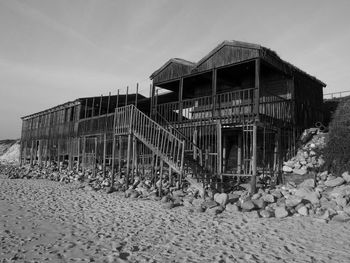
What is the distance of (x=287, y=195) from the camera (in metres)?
10.7

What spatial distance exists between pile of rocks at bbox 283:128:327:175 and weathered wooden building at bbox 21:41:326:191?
1.69ft

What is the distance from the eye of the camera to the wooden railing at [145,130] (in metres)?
12.3

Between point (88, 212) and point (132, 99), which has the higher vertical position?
point (132, 99)

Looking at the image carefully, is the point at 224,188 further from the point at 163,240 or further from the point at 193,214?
the point at 163,240

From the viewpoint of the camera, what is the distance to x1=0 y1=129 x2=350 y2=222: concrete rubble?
9031 millimetres

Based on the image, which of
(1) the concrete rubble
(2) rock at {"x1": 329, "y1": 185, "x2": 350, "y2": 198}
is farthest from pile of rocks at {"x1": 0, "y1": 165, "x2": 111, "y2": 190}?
(2) rock at {"x1": 329, "y1": 185, "x2": 350, "y2": 198}

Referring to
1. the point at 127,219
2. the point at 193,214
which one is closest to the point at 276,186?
the point at 193,214

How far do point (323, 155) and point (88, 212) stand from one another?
892 centimetres

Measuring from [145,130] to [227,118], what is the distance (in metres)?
3.67

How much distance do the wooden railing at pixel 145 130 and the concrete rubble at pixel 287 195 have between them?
4.81ft

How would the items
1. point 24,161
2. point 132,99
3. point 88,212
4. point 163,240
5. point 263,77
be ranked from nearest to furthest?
point 163,240, point 88,212, point 263,77, point 132,99, point 24,161

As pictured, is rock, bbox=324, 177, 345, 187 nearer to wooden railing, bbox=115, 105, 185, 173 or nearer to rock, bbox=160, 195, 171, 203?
wooden railing, bbox=115, 105, 185, 173

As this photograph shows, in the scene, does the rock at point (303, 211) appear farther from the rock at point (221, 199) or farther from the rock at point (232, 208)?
the rock at point (221, 199)

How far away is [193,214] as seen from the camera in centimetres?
942
